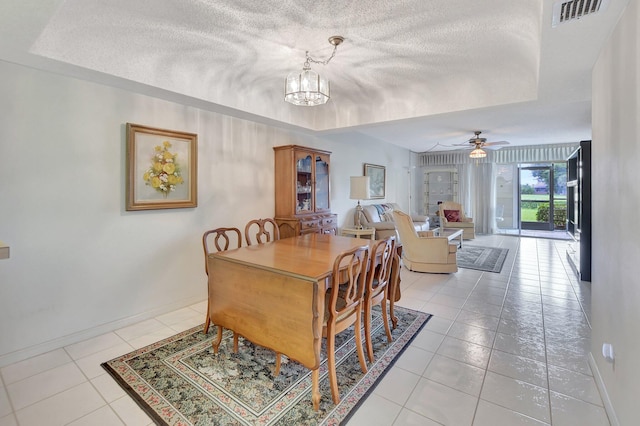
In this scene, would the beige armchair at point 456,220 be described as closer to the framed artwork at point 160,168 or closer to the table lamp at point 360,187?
the table lamp at point 360,187

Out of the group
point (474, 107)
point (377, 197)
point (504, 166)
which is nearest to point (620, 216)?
point (474, 107)

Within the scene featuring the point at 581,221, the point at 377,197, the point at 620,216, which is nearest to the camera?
the point at 620,216

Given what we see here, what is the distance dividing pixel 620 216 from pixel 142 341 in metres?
3.40

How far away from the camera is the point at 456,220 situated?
7.62 meters

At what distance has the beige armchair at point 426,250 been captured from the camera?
4.50 metres

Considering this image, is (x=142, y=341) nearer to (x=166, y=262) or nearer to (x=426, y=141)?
(x=166, y=262)

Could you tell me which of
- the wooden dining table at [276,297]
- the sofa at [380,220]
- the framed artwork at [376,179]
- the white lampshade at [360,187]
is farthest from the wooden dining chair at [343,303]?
the framed artwork at [376,179]

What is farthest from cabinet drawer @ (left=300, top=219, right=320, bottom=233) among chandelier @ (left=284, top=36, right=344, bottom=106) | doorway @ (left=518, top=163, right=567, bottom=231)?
doorway @ (left=518, top=163, right=567, bottom=231)

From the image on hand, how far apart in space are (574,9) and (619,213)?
1.06 meters

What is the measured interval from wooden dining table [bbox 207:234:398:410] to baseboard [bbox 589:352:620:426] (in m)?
1.58

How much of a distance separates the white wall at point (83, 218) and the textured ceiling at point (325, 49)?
24 centimetres

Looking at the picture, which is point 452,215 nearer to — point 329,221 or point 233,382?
point 329,221

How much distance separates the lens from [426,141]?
288 inches

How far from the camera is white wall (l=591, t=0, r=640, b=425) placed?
136 centimetres
